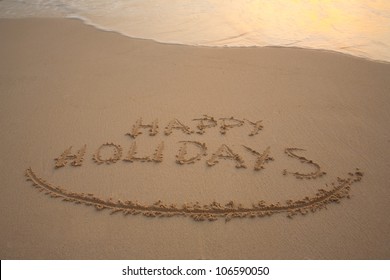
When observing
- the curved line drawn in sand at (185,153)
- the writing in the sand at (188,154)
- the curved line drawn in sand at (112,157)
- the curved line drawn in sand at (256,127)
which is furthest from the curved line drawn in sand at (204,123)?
the curved line drawn in sand at (112,157)

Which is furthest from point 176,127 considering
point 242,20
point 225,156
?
point 242,20

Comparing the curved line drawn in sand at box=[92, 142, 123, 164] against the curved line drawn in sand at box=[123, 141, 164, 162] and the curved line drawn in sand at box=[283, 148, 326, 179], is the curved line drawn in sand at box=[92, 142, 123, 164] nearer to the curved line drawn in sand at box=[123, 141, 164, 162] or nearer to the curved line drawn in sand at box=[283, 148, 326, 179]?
the curved line drawn in sand at box=[123, 141, 164, 162]

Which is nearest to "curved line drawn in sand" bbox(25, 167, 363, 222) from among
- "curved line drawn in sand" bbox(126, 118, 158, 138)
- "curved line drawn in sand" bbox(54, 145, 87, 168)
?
"curved line drawn in sand" bbox(54, 145, 87, 168)

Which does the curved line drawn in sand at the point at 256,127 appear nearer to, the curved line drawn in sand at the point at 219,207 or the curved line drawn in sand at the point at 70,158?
the curved line drawn in sand at the point at 219,207

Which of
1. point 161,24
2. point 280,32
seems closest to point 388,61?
point 280,32
